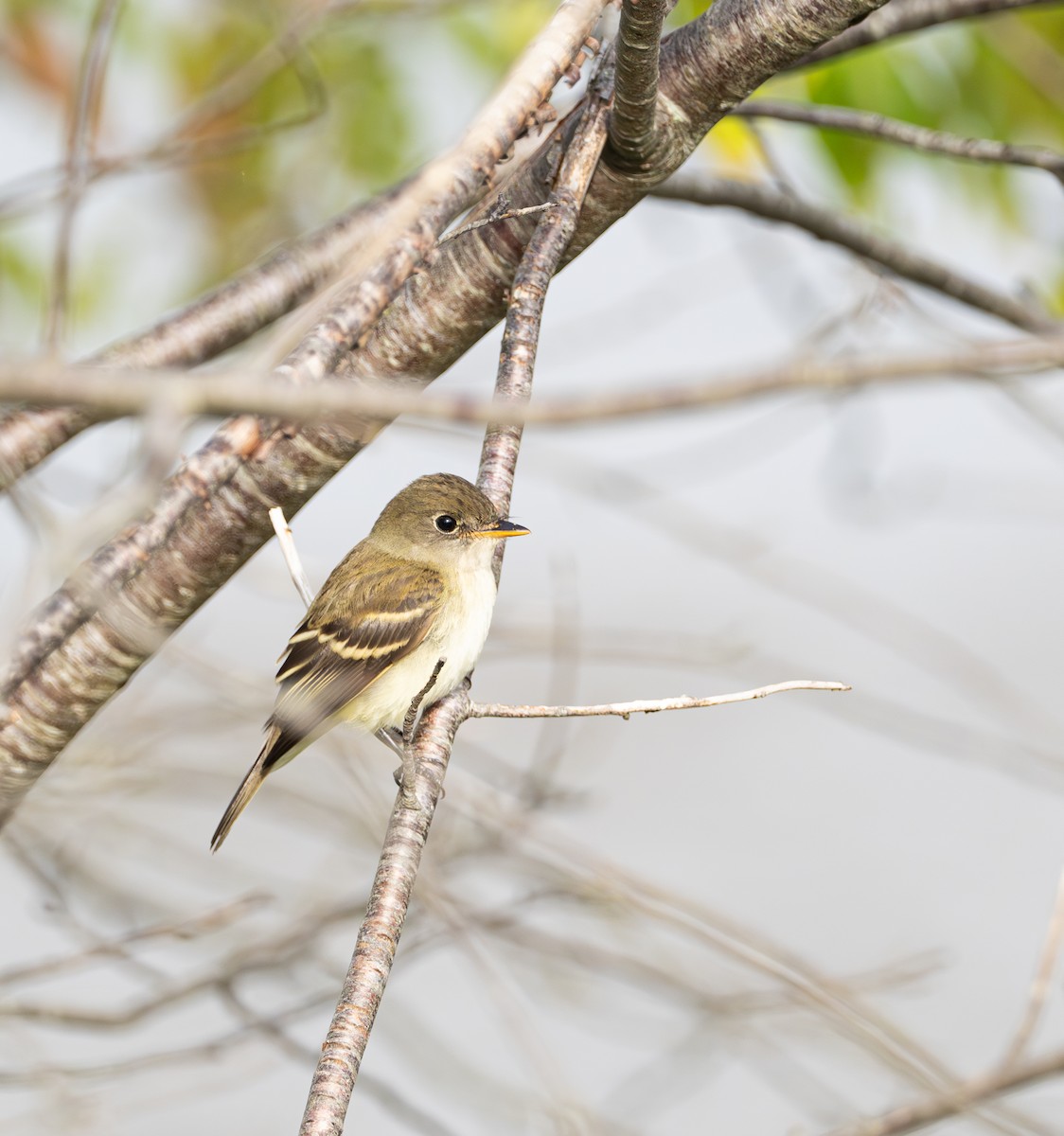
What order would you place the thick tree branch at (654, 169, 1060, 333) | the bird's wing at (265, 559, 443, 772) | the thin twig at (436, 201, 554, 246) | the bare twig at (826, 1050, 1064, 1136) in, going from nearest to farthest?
the bare twig at (826, 1050, 1064, 1136) → the thin twig at (436, 201, 554, 246) → the bird's wing at (265, 559, 443, 772) → the thick tree branch at (654, 169, 1060, 333)

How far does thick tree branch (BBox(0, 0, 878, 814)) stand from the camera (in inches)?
98.7

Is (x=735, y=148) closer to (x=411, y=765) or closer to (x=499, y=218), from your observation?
(x=499, y=218)

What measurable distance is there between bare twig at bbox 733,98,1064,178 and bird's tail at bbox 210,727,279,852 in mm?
2008

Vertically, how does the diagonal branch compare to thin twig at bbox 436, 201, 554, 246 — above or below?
below

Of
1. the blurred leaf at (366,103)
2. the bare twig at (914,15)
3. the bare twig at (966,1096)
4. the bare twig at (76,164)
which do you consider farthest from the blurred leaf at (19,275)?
the bare twig at (966,1096)

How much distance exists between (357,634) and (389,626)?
0.30 feet

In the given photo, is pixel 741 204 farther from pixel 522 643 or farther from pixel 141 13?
pixel 141 13

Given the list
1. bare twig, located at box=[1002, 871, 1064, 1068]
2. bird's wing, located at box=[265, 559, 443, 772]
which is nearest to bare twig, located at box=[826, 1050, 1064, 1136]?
bare twig, located at box=[1002, 871, 1064, 1068]

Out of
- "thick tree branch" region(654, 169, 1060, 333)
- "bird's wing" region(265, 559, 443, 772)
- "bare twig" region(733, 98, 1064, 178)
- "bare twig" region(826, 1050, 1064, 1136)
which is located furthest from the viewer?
"thick tree branch" region(654, 169, 1060, 333)

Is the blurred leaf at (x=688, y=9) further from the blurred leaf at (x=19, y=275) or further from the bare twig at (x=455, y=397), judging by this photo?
the bare twig at (x=455, y=397)

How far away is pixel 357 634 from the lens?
381 cm

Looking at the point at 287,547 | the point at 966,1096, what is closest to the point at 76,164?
the point at 287,547

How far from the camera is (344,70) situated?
471cm

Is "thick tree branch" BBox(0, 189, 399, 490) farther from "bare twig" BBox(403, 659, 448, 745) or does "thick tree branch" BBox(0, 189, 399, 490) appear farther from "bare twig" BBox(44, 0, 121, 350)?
"bare twig" BBox(403, 659, 448, 745)
